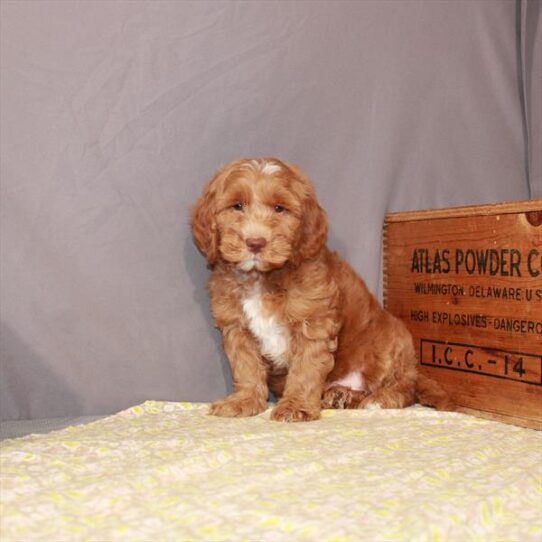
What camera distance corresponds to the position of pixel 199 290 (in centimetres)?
353

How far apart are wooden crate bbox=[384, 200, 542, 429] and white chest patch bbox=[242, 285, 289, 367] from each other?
86cm

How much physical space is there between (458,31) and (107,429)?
315cm

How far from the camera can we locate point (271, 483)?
2092 mm

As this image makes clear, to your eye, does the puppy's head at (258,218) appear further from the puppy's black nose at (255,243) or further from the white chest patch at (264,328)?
the white chest patch at (264,328)

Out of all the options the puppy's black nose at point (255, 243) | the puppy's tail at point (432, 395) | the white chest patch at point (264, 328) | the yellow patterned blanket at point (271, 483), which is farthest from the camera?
the puppy's tail at point (432, 395)

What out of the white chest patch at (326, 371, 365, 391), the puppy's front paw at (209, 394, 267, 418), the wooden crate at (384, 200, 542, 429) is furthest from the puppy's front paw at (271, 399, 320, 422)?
the wooden crate at (384, 200, 542, 429)

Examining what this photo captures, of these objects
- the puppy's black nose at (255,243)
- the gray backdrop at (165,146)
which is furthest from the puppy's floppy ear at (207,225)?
the gray backdrop at (165,146)

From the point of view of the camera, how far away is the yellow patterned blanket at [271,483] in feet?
5.83

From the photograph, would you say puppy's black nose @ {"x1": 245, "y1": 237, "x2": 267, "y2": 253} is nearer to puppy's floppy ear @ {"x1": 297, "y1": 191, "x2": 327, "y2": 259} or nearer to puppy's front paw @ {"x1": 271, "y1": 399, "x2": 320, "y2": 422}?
puppy's floppy ear @ {"x1": 297, "y1": 191, "x2": 327, "y2": 259}

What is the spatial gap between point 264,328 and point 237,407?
1.22 feet

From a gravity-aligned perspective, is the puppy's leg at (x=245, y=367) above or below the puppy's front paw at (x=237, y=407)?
above

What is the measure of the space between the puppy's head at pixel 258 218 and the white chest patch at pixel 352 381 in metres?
0.69

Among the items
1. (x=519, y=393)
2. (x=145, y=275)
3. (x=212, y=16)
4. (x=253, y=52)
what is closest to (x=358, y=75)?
(x=253, y=52)

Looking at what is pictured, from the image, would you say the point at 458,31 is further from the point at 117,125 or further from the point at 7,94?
the point at 7,94
